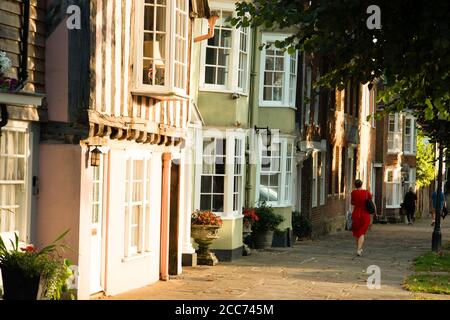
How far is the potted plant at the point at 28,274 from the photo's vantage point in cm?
1319

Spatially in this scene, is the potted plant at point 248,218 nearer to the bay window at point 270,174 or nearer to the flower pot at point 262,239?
the flower pot at point 262,239

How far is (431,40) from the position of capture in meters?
15.2

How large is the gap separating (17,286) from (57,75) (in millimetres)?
3468

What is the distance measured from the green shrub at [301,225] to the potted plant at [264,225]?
14.1 feet

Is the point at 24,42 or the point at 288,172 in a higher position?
the point at 24,42

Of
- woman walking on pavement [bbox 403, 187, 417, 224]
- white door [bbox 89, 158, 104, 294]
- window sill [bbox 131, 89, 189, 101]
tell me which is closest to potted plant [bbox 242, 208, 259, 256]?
window sill [bbox 131, 89, 189, 101]

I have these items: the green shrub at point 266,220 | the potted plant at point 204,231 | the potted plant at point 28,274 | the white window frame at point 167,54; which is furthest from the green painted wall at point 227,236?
the potted plant at point 28,274

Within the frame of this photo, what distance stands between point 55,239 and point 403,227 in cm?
A: 3868

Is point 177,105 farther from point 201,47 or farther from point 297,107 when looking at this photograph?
point 297,107

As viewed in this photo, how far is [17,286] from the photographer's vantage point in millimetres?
13188

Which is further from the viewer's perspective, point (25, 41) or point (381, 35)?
point (381, 35)

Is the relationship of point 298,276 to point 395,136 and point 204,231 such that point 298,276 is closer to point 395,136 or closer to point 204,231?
point 204,231

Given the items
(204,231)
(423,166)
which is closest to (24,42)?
(204,231)
